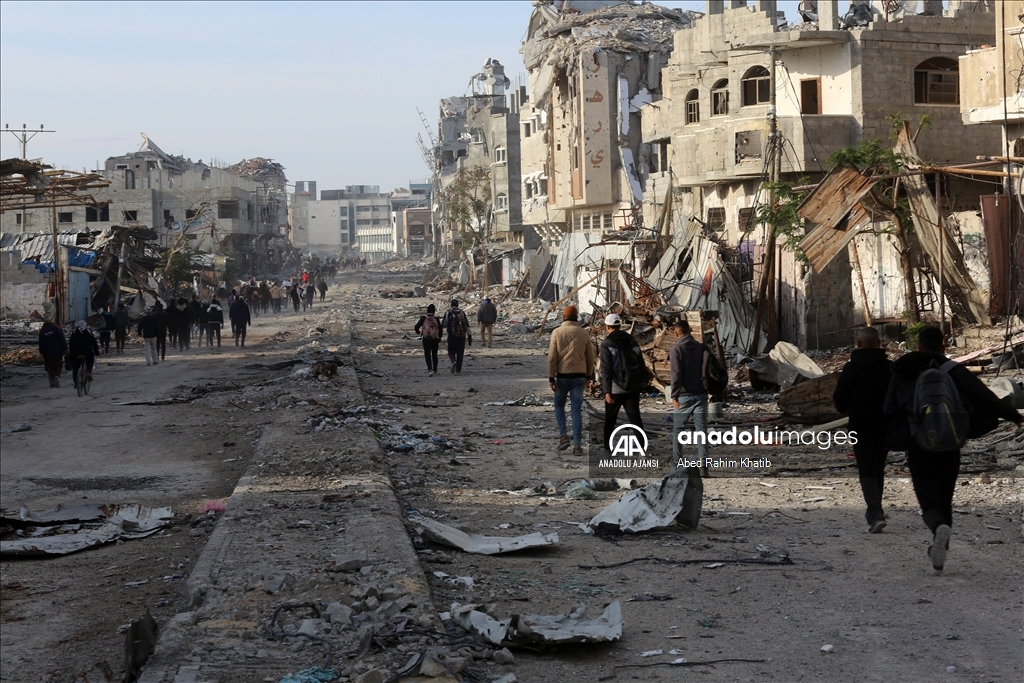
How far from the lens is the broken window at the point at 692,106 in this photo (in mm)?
32375

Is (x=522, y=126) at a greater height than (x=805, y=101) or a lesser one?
greater

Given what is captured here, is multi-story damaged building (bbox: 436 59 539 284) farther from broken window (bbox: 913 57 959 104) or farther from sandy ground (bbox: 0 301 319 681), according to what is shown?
sandy ground (bbox: 0 301 319 681)

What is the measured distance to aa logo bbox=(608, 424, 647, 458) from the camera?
12172 millimetres

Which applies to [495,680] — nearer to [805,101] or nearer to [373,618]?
[373,618]

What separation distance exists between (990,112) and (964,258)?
2825 mm

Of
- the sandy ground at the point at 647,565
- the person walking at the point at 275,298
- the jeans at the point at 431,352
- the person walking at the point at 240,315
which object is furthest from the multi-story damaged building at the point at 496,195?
the sandy ground at the point at 647,565

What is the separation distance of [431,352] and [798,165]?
955 cm

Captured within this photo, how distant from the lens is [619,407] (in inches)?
472

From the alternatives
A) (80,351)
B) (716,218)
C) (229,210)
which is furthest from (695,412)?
(229,210)

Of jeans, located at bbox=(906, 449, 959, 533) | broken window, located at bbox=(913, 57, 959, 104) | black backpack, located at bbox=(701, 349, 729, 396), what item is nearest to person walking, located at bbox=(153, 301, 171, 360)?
broken window, located at bbox=(913, 57, 959, 104)

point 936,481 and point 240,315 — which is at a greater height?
point 240,315

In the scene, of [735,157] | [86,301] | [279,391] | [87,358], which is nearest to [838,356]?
[735,157]

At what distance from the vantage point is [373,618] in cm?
618

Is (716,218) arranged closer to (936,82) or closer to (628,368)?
(936,82)
